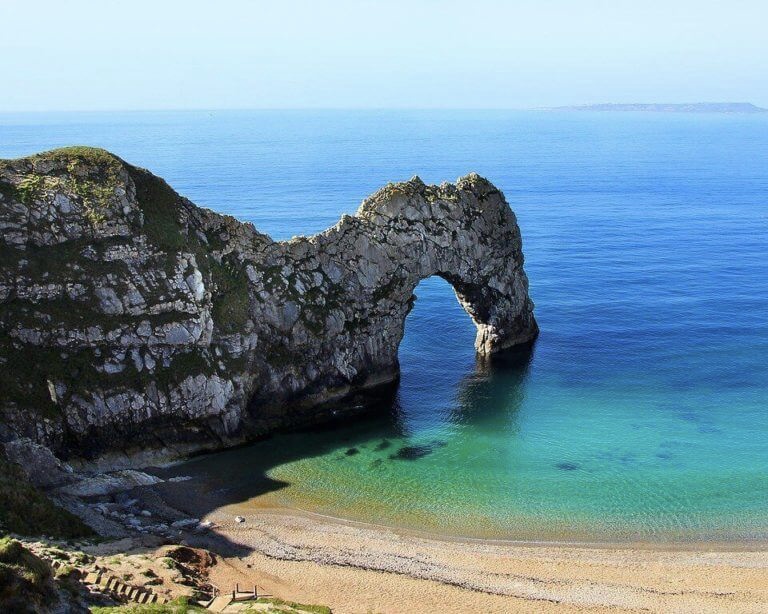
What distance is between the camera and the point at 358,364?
66375mm

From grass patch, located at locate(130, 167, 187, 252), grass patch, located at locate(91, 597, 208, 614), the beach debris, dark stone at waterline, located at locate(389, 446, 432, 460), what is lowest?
the beach debris

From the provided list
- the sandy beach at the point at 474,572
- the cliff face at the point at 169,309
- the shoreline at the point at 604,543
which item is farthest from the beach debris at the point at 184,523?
the shoreline at the point at 604,543

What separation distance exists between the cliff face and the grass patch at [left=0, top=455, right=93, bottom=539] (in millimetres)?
6895

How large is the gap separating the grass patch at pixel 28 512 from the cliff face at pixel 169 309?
22.6 feet

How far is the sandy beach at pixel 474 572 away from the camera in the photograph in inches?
1608

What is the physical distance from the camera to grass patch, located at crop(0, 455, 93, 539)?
40.4m

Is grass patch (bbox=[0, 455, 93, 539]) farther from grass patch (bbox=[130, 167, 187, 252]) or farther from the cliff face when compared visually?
grass patch (bbox=[130, 167, 187, 252])

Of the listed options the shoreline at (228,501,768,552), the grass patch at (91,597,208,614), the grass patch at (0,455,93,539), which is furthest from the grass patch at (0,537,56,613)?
the shoreline at (228,501,768,552)

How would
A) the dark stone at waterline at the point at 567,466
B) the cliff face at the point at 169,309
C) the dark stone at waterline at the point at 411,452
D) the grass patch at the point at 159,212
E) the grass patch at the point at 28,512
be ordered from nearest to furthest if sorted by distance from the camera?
the grass patch at the point at 28,512 → the cliff face at the point at 169,309 → the dark stone at waterline at the point at 567,466 → the dark stone at waterline at the point at 411,452 → the grass patch at the point at 159,212

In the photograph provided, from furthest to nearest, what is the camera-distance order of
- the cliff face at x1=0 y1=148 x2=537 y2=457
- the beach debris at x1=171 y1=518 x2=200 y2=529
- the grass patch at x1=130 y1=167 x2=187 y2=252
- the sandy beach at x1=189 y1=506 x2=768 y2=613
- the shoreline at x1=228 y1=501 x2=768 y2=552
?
the grass patch at x1=130 y1=167 x2=187 y2=252 < the cliff face at x1=0 y1=148 x2=537 y2=457 < the beach debris at x1=171 y1=518 x2=200 y2=529 < the shoreline at x1=228 y1=501 x2=768 y2=552 < the sandy beach at x1=189 y1=506 x2=768 y2=613

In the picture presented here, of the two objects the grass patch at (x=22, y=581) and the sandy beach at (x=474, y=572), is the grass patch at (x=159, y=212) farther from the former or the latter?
the grass patch at (x=22, y=581)

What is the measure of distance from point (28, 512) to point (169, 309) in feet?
62.1

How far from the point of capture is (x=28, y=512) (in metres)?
41.6

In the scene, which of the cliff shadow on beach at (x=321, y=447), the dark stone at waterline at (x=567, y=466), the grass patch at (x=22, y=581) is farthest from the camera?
the dark stone at waterline at (x=567, y=466)
